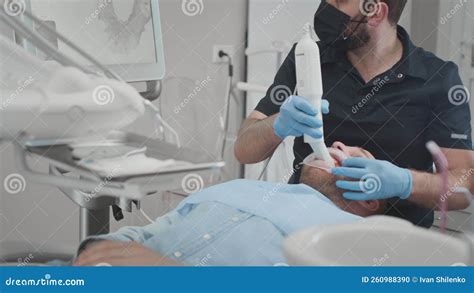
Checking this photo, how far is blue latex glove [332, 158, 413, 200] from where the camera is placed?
3.88 ft

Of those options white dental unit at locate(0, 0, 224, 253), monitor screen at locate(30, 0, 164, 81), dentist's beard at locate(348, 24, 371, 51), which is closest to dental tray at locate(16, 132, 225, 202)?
white dental unit at locate(0, 0, 224, 253)

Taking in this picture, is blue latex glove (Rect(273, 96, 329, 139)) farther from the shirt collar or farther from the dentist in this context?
the shirt collar

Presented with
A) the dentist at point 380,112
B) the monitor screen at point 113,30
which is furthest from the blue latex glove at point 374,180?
the monitor screen at point 113,30

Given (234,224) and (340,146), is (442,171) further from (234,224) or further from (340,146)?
(234,224)

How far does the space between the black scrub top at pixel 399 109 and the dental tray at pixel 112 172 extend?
0.22 metres

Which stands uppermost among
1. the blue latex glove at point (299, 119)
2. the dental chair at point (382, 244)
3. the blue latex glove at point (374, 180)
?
the blue latex glove at point (299, 119)

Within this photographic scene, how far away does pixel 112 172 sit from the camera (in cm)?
102

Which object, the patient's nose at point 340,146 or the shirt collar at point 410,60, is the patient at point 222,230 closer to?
the patient's nose at point 340,146

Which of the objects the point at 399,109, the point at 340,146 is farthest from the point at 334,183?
the point at 399,109

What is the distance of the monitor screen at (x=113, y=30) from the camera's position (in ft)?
3.65
